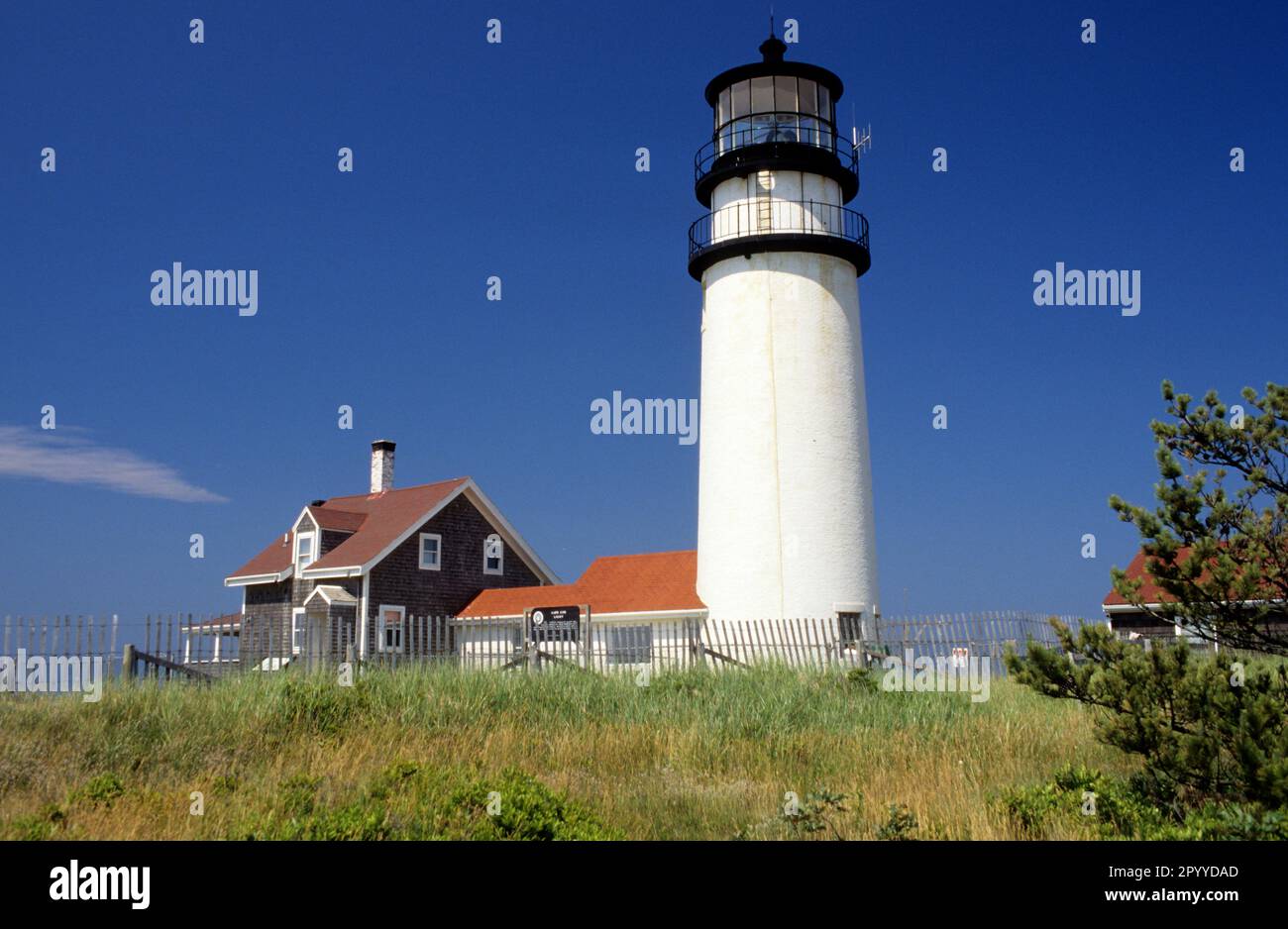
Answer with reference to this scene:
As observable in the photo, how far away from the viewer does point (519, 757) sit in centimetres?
1097

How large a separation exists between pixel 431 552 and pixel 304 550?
4204mm

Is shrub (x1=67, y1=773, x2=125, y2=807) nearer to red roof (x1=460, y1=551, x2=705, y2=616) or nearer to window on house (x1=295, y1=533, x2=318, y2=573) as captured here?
red roof (x1=460, y1=551, x2=705, y2=616)

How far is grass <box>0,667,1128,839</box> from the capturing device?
8094 millimetres

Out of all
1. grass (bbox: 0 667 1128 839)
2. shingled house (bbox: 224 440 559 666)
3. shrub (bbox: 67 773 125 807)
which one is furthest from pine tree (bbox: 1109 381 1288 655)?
shingled house (bbox: 224 440 559 666)

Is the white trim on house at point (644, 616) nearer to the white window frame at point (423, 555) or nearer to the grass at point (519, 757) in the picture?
the white window frame at point (423, 555)

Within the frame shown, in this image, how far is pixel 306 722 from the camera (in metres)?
12.0

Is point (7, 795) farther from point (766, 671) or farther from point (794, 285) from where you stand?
point (794, 285)

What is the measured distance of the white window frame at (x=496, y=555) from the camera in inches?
1364

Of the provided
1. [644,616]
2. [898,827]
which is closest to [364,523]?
[644,616]

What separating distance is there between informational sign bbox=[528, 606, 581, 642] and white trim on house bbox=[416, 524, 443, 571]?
9.16 meters

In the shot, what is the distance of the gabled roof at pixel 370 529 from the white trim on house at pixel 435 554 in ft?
1.88

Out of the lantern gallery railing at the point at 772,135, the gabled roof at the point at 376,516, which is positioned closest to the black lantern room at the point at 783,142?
the lantern gallery railing at the point at 772,135

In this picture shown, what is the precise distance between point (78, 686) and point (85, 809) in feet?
21.1
